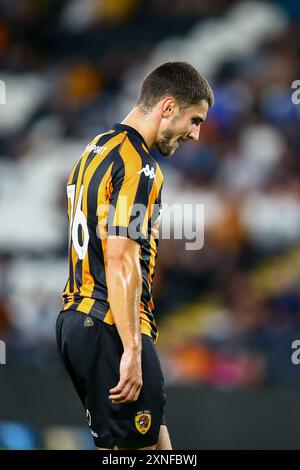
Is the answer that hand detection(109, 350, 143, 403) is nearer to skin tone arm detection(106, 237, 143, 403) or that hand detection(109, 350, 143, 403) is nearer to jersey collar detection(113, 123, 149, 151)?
skin tone arm detection(106, 237, 143, 403)

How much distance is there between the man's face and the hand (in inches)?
34.1

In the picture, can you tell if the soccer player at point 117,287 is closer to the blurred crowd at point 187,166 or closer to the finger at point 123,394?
the finger at point 123,394

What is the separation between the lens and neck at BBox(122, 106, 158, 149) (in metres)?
3.27

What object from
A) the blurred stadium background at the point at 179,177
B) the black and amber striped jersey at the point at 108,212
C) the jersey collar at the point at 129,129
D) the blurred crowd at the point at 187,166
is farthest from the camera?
the blurred crowd at the point at 187,166

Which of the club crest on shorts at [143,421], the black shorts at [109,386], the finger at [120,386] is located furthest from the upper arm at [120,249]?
the club crest on shorts at [143,421]

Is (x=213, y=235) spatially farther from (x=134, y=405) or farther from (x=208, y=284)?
(x=134, y=405)

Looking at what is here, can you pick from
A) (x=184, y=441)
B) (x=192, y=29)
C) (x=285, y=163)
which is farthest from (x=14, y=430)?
(x=192, y=29)

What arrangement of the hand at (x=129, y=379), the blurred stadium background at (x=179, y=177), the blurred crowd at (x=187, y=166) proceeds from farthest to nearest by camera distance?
the blurred crowd at (x=187, y=166) → the blurred stadium background at (x=179, y=177) → the hand at (x=129, y=379)

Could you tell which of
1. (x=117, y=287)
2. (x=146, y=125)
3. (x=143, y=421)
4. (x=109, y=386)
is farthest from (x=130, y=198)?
(x=143, y=421)

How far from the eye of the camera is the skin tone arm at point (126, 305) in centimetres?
290

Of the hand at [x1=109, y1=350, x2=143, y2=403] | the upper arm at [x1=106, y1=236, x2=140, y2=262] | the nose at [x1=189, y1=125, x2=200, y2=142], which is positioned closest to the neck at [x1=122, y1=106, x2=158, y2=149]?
the nose at [x1=189, y1=125, x2=200, y2=142]

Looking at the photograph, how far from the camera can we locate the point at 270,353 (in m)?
6.19

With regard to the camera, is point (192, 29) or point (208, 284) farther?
point (192, 29)

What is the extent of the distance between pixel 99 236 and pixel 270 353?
3393 mm
